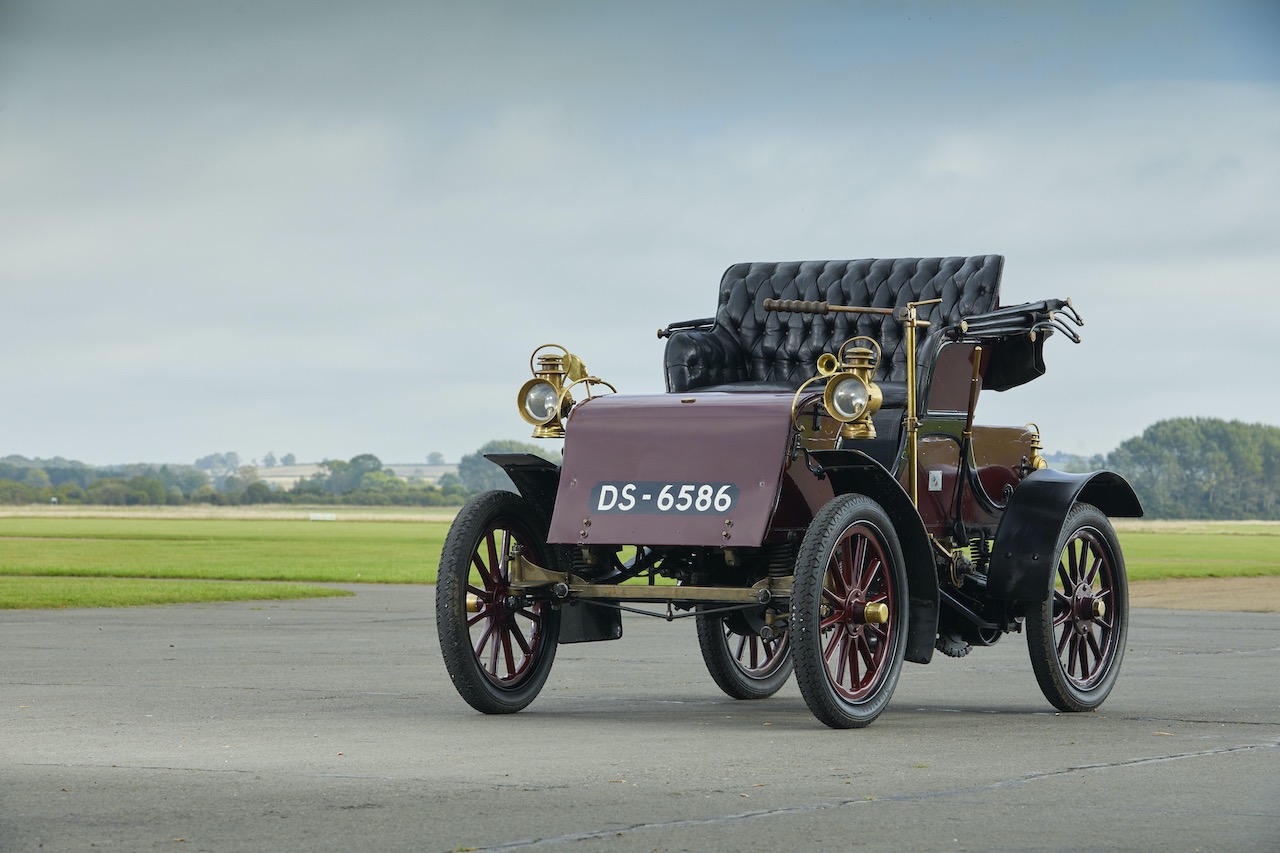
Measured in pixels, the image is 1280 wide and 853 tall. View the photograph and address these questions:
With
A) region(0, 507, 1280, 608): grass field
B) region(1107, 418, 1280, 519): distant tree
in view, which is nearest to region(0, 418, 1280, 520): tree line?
region(1107, 418, 1280, 519): distant tree

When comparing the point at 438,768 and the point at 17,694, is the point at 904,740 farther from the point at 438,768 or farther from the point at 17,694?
the point at 17,694

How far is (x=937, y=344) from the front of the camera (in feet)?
32.6

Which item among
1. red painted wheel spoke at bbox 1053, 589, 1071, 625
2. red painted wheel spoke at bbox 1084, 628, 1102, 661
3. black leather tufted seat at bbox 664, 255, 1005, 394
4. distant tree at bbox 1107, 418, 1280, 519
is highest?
distant tree at bbox 1107, 418, 1280, 519

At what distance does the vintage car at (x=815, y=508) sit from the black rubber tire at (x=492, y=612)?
0.6 inches

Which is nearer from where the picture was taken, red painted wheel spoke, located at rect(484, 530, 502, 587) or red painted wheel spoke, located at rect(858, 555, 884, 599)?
red painted wheel spoke, located at rect(858, 555, 884, 599)

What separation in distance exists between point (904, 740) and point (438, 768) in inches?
94.4

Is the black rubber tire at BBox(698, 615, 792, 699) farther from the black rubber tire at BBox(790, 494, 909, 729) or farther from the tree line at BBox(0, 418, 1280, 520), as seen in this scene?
the tree line at BBox(0, 418, 1280, 520)

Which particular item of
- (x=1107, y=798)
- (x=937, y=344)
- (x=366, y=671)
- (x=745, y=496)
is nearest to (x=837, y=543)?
(x=745, y=496)

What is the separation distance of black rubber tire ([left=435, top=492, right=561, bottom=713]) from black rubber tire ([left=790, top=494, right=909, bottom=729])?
174cm

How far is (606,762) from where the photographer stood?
7.44m

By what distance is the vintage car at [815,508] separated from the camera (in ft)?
29.3

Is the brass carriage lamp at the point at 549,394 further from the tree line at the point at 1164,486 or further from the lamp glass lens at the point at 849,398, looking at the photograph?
the tree line at the point at 1164,486

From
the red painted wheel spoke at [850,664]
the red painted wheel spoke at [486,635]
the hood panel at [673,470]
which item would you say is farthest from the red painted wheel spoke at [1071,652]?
the red painted wheel spoke at [486,635]

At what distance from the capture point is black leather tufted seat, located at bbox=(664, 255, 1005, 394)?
1085 cm
